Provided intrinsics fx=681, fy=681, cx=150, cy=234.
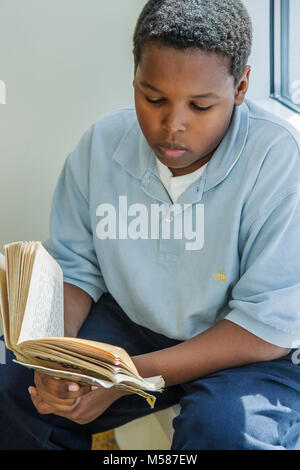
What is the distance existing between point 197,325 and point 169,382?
0.38 ft

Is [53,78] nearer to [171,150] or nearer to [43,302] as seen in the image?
[171,150]

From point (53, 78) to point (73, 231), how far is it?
38 centimetres

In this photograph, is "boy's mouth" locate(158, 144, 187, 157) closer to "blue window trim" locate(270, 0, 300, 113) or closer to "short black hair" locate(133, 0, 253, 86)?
"short black hair" locate(133, 0, 253, 86)

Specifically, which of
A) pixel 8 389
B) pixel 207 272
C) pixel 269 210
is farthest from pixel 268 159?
pixel 8 389

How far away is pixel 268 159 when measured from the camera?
1056 millimetres

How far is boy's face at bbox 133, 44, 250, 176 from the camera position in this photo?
936mm

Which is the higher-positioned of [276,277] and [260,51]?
[260,51]

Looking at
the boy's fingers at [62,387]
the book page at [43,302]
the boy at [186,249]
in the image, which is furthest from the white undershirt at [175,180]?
the boy's fingers at [62,387]

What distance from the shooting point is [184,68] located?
931 millimetres

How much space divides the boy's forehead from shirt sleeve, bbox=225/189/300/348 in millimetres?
218

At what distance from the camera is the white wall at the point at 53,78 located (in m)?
1.39

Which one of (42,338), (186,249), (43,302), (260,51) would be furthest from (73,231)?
(260,51)

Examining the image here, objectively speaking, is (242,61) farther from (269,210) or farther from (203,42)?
(269,210)

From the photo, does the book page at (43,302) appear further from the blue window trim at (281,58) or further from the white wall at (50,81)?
the blue window trim at (281,58)
